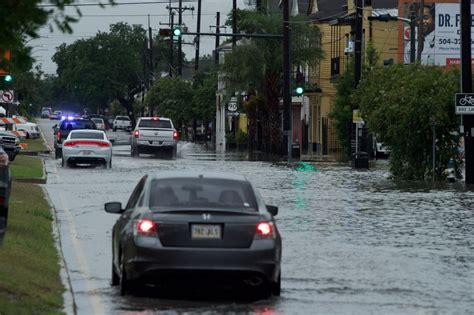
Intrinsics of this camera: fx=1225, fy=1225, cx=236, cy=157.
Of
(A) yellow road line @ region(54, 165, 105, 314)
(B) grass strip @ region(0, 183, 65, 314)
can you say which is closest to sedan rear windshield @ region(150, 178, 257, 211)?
(A) yellow road line @ region(54, 165, 105, 314)

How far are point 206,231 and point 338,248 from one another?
622 centimetres

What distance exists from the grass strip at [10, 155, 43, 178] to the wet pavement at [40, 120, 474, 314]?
31.1 inches

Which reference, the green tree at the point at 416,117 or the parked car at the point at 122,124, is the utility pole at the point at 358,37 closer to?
the green tree at the point at 416,117

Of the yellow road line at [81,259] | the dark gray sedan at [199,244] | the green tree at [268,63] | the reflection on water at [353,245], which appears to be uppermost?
the green tree at [268,63]

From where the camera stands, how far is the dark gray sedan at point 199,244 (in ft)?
40.6

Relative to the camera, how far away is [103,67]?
14725 cm

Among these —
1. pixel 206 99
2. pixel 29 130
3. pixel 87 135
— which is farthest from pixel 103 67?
pixel 87 135

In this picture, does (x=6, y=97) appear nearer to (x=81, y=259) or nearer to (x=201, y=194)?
(x=81, y=259)

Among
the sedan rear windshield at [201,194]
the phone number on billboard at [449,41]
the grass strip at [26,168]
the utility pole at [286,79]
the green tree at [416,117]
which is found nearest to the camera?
the sedan rear windshield at [201,194]

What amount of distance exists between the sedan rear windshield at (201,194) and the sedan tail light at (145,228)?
0.25m

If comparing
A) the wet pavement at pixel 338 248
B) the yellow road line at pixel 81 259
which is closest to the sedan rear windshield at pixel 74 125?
the wet pavement at pixel 338 248

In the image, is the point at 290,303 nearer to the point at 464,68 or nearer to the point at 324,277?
the point at 324,277

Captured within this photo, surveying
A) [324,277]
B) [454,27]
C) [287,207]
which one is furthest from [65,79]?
[324,277]

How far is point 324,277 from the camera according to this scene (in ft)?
49.8
